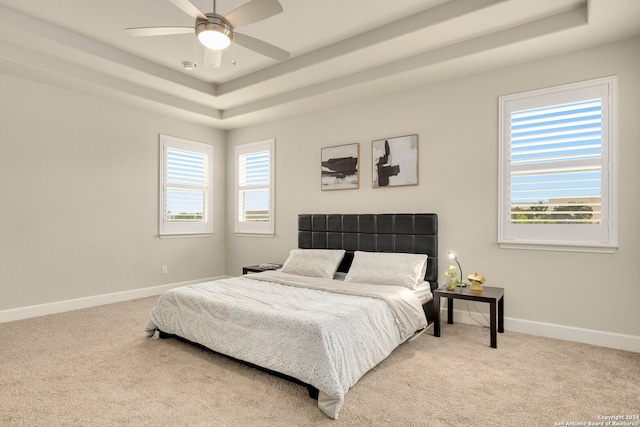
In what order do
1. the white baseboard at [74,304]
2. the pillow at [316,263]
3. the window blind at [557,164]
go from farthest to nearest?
the pillow at [316,263]
the white baseboard at [74,304]
the window blind at [557,164]

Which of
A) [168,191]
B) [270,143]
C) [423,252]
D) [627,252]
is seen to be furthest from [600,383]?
[168,191]

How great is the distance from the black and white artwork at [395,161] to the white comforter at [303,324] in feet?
4.76

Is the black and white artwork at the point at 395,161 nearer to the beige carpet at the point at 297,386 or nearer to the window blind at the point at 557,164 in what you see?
the window blind at the point at 557,164

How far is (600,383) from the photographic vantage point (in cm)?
245

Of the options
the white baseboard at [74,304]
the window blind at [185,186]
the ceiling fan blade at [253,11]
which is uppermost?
the ceiling fan blade at [253,11]

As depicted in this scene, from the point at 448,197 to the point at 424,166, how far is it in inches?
17.8

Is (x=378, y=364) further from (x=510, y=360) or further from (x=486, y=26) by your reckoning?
(x=486, y=26)

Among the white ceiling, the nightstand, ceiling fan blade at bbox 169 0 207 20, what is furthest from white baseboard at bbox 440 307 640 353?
ceiling fan blade at bbox 169 0 207 20

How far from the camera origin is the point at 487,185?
3709 millimetres

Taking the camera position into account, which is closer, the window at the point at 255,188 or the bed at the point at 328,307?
the bed at the point at 328,307

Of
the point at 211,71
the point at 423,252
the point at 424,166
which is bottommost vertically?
the point at 423,252

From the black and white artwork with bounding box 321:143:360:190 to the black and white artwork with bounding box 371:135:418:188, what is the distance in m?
0.29

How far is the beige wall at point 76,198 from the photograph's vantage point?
388 cm

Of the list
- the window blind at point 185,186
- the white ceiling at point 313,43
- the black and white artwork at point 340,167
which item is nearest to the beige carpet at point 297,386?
the black and white artwork at point 340,167
